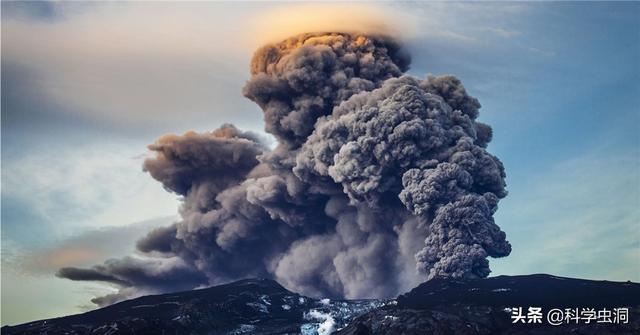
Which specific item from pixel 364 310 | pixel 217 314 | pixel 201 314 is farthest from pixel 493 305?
pixel 201 314

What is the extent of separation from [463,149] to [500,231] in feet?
20.5

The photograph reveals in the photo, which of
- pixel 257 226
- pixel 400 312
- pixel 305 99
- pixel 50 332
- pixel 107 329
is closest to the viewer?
pixel 400 312

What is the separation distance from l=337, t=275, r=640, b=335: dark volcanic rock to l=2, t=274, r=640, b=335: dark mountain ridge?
0.06m

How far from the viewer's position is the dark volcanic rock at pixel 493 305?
35325 millimetres

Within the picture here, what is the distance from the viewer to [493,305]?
40.6m

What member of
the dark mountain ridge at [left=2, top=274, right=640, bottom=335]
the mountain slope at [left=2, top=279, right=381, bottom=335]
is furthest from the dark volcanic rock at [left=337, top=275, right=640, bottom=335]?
the mountain slope at [left=2, top=279, right=381, bottom=335]

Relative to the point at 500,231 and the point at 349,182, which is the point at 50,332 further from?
the point at 500,231

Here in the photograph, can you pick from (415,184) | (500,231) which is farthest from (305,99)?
(500,231)

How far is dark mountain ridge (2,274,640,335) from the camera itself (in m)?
36.4

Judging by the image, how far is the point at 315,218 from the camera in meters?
55.9

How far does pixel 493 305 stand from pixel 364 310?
1006 centimetres

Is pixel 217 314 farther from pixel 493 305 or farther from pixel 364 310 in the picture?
pixel 493 305

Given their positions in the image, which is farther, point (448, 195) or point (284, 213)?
point (284, 213)

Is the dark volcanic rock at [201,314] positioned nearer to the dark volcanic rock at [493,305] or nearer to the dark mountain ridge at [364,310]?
the dark mountain ridge at [364,310]
